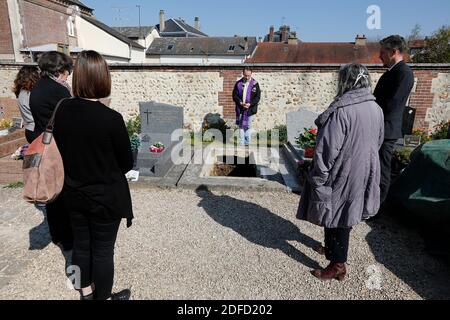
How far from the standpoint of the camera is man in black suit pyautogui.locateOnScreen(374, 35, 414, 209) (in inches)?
139

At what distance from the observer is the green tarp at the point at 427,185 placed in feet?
11.4

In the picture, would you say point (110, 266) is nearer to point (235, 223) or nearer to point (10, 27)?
point (235, 223)

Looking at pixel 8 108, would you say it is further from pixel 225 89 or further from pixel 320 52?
pixel 320 52

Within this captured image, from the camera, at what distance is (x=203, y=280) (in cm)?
306

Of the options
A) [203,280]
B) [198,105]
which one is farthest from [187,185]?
[198,105]

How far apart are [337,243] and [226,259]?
1.20 meters

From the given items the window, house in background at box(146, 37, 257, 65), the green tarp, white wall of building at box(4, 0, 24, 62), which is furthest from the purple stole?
house in background at box(146, 37, 257, 65)

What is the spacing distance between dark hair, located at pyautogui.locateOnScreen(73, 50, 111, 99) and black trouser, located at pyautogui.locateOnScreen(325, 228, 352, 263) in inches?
93.0

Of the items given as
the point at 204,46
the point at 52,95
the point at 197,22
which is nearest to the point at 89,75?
the point at 52,95

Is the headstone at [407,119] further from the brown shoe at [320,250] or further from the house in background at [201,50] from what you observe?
the house in background at [201,50]

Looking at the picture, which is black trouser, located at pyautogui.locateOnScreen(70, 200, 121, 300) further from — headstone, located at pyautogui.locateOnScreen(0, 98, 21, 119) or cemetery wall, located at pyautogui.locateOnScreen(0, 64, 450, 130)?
headstone, located at pyautogui.locateOnScreen(0, 98, 21, 119)

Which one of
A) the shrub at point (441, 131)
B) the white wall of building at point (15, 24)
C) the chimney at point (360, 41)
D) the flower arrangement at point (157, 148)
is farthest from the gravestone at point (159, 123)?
the chimney at point (360, 41)

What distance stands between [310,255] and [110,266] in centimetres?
217

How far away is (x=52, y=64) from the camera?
3018 millimetres
